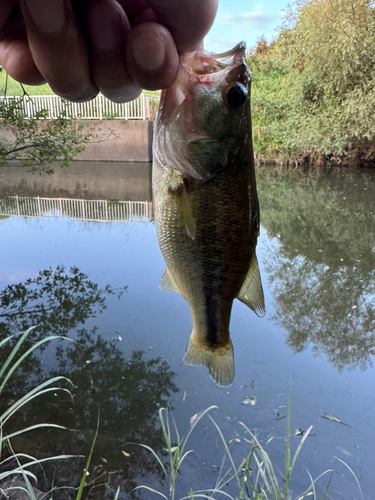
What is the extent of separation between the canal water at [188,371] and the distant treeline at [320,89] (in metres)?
8.30

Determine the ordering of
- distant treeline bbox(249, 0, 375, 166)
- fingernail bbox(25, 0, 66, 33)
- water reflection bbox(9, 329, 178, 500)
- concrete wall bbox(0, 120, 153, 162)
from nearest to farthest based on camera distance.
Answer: fingernail bbox(25, 0, 66, 33)
water reflection bbox(9, 329, 178, 500)
distant treeline bbox(249, 0, 375, 166)
concrete wall bbox(0, 120, 153, 162)

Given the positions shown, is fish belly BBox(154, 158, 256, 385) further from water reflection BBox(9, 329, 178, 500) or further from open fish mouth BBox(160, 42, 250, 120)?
water reflection BBox(9, 329, 178, 500)

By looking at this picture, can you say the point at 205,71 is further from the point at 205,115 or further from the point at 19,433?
the point at 19,433

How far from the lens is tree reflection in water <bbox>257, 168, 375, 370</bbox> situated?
17.8 feet

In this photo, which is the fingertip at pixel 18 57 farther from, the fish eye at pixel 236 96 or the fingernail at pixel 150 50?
the fish eye at pixel 236 96

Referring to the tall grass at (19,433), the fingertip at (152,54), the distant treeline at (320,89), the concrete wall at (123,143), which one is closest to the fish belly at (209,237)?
the fingertip at (152,54)

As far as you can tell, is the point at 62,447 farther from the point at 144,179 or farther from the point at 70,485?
the point at 144,179

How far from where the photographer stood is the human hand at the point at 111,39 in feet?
3.49

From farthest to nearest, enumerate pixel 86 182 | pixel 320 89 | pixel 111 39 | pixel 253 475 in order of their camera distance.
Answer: pixel 320 89 < pixel 86 182 < pixel 253 475 < pixel 111 39

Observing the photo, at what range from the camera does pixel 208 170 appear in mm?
1311

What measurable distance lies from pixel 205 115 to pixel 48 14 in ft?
1.69

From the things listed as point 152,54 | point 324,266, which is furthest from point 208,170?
point 324,266

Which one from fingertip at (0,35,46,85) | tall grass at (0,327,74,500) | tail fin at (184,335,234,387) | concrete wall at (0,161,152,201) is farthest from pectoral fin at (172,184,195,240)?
concrete wall at (0,161,152,201)

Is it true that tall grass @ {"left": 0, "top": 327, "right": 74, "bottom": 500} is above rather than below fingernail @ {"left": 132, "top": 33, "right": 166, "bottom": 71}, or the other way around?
below
